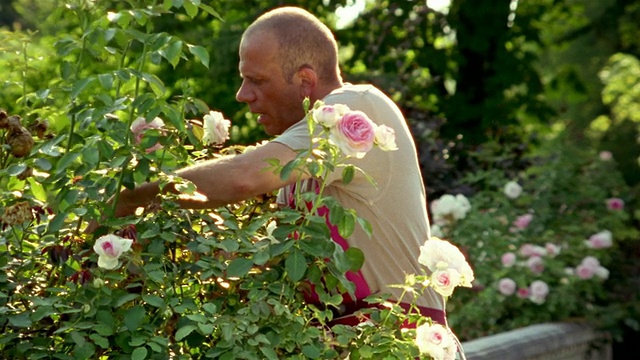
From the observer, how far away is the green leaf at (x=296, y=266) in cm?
292

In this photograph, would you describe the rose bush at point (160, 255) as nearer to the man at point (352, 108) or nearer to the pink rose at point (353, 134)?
the pink rose at point (353, 134)

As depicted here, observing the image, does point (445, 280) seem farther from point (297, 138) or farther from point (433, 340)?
point (297, 138)

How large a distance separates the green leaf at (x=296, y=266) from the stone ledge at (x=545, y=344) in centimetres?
353

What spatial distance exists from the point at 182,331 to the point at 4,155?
2.94 ft

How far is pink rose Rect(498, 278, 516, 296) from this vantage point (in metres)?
8.73

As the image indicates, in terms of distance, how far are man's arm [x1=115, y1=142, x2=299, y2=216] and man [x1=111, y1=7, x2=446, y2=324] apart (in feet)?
0.23

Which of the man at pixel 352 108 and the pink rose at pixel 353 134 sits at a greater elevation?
the pink rose at pixel 353 134

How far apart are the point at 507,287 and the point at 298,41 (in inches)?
215

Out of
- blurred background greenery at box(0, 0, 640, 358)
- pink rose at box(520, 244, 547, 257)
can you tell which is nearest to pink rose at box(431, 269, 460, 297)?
pink rose at box(520, 244, 547, 257)

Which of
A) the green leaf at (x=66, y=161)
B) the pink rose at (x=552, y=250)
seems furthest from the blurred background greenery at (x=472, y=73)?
the green leaf at (x=66, y=161)

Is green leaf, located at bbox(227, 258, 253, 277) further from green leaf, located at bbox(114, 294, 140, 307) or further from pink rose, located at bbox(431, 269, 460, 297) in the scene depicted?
pink rose, located at bbox(431, 269, 460, 297)

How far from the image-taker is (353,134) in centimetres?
295

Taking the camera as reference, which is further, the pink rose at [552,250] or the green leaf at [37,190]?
the pink rose at [552,250]

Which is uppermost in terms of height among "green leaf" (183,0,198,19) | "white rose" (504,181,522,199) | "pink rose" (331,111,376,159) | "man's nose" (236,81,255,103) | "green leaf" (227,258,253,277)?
"green leaf" (183,0,198,19)
